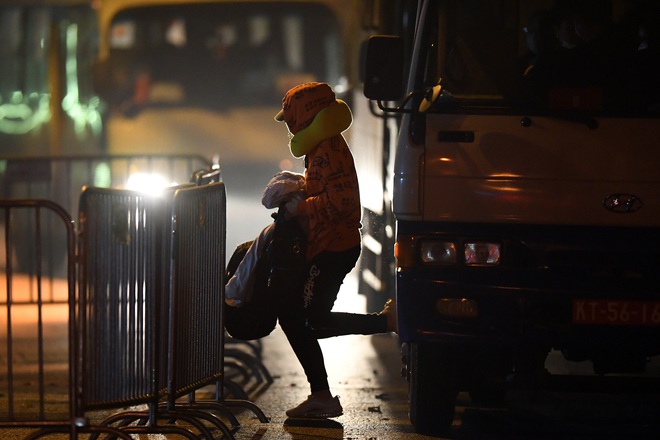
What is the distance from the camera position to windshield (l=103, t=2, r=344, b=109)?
1516cm

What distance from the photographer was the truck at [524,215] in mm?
6621

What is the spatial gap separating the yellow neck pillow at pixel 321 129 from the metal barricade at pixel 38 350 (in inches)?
52.9

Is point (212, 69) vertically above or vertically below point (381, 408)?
above

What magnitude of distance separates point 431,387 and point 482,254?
78 cm

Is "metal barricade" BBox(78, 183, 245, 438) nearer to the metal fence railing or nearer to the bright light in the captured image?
the metal fence railing

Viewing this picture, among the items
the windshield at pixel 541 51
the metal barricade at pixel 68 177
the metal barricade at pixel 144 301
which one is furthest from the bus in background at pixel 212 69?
the metal barricade at pixel 144 301

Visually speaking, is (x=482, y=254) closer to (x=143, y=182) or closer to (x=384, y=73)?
(x=384, y=73)

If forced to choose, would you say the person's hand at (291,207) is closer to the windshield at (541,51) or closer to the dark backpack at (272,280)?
the dark backpack at (272,280)

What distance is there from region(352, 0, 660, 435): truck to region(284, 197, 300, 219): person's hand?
23.6 inches

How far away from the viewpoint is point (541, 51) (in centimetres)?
717

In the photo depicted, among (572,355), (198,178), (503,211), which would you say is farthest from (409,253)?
(198,178)

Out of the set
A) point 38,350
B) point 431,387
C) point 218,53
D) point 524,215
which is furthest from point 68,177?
point 524,215

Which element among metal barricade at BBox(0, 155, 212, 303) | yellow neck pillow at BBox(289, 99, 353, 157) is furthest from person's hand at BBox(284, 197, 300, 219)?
metal barricade at BBox(0, 155, 212, 303)

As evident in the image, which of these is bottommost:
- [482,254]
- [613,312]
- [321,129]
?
[613,312]
